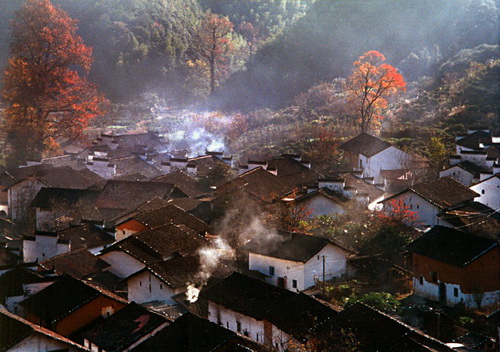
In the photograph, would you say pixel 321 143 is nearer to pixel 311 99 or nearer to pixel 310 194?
pixel 310 194

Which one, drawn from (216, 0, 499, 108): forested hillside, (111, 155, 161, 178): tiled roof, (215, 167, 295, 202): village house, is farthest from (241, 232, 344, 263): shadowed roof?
(216, 0, 499, 108): forested hillside

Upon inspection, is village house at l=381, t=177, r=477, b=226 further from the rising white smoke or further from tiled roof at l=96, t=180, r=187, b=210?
tiled roof at l=96, t=180, r=187, b=210

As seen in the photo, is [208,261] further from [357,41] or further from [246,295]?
[357,41]

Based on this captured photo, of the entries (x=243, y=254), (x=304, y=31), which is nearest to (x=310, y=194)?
(x=243, y=254)

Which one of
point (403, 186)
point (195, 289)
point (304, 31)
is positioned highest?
point (304, 31)

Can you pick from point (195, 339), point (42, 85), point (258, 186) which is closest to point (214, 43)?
point (42, 85)

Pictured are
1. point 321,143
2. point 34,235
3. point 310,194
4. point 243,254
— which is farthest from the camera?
point 321,143
